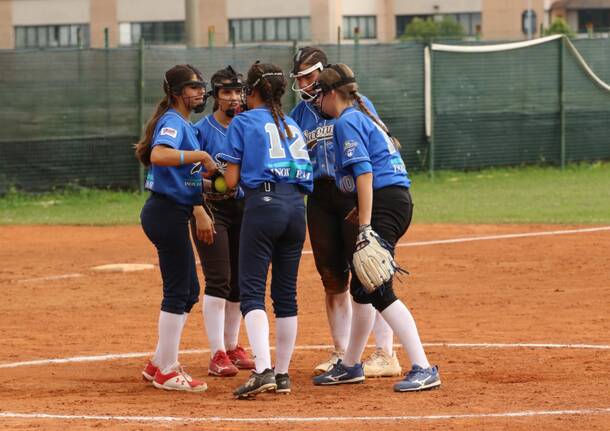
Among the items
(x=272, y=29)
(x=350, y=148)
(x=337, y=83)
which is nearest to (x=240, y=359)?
(x=350, y=148)

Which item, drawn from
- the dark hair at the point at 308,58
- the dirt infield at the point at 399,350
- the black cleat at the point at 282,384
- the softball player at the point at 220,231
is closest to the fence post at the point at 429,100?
the dirt infield at the point at 399,350

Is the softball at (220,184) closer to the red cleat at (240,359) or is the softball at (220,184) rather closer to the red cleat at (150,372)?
the red cleat at (150,372)

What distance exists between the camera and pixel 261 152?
25.1 ft

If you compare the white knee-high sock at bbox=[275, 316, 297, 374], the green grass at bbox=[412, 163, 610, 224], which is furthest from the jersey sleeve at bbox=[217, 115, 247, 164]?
the green grass at bbox=[412, 163, 610, 224]

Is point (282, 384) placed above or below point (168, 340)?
below

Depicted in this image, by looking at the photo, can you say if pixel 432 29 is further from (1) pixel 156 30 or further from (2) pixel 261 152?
(2) pixel 261 152

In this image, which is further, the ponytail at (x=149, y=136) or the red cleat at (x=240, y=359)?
the red cleat at (x=240, y=359)

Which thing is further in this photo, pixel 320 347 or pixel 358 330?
pixel 320 347

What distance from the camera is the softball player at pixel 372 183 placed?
7664mm

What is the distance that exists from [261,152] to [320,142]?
28.0 inches

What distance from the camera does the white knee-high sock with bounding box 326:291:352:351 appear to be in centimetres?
864

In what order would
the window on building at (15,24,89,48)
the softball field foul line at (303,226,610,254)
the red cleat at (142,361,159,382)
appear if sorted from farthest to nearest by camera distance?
the window on building at (15,24,89,48), the softball field foul line at (303,226,610,254), the red cleat at (142,361,159,382)

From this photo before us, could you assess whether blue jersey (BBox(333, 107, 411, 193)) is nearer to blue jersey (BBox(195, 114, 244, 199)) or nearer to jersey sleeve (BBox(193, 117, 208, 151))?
blue jersey (BBox(195, 114, 244, 199))

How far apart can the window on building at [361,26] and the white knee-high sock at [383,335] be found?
49450 mm
